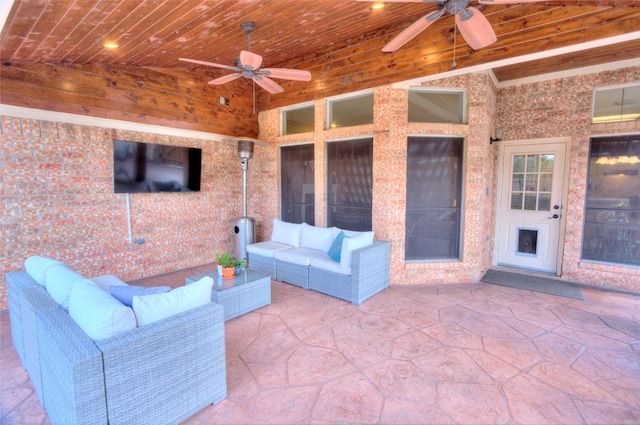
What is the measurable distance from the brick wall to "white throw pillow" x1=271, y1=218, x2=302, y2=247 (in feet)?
4.20

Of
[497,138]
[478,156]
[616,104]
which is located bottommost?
[478,156]

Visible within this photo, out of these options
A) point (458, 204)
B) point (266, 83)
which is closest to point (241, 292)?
point (266, 83)

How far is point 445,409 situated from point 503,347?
1.18 m

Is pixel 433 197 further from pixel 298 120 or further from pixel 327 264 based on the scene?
pixel 298 120

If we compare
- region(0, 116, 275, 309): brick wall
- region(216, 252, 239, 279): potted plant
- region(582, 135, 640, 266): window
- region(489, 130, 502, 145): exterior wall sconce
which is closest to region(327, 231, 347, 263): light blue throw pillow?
region(216, 252, 239, 279): potted plant

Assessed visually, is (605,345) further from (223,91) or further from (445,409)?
(223,91)

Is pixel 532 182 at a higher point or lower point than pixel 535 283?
higher

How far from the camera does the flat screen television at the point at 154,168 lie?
4.51m

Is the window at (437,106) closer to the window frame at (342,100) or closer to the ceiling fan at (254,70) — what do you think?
the window frame at (342,100)

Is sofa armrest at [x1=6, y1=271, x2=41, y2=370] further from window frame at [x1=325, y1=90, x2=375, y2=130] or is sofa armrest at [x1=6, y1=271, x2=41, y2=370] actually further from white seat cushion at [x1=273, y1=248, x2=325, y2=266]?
window frame at [x1=325, y1=90, x2=375, y2=130]

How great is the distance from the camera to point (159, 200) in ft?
16.6

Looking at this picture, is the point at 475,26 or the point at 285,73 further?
the point at 285,73

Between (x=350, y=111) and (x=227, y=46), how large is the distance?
2055 mm

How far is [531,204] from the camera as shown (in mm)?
5254
